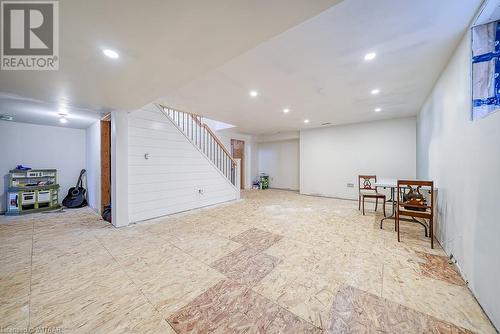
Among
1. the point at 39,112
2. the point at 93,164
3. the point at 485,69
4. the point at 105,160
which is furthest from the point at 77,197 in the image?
the point at 485,69

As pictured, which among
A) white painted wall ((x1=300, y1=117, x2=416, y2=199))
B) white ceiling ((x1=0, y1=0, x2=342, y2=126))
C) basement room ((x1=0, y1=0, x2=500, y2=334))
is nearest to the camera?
white ceiling ((x1=0, y1=0, x2=342, y2=126))

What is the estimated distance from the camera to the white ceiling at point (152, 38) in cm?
121

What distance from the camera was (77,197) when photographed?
5.34m

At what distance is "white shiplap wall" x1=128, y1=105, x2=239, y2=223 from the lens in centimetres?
379

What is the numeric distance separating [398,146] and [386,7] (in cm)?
520

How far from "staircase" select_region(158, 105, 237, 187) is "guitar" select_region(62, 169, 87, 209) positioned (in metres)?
3.78

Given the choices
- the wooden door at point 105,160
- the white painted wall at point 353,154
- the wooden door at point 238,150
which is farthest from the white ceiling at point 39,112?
the white painted wall at point 353,154

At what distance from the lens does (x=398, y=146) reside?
543 centimetres

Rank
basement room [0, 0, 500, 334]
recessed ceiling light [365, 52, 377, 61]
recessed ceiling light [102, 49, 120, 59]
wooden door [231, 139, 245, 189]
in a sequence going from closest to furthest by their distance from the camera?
basement room [0, 0, 500, 334], recessed ceiling light [102, 49, 120, 59], recessed ceiling light [365, 52, 377, 61], wooden door [231, 139, 245, 189]

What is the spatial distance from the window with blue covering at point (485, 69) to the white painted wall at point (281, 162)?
6.48 metres

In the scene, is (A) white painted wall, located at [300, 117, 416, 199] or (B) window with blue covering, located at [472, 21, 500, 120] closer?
(B) window with blue covering, located at [472, 21, 500, 120]

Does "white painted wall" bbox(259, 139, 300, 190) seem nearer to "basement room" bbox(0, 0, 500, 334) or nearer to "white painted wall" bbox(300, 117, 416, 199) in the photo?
"white painted wall" bbox(300, 117, 416, 199)

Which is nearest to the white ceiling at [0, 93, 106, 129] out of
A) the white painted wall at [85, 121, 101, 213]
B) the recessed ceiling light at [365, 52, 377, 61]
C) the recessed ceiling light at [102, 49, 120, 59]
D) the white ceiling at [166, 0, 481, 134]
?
the white painted wall at [85, 121, 101, 213]

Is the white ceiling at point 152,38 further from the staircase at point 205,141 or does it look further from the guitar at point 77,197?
the guitar at point 77,197
